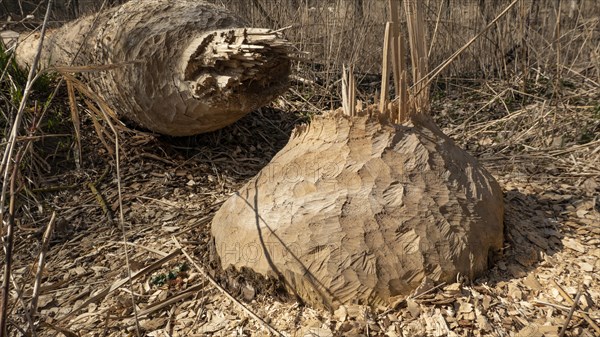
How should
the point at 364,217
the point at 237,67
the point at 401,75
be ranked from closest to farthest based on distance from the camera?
the point at 364,217, the point at 401,75, the point at 237,67

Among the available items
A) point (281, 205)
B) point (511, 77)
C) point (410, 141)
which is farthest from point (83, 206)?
point (511, 77)

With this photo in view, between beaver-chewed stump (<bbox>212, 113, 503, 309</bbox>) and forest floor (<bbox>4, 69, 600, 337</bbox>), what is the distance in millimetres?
82

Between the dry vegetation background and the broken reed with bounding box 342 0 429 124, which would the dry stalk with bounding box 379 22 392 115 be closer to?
the broken reed with bounding box 342 0 429 124

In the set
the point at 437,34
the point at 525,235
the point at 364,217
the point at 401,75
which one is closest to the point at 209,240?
the point at 364,217

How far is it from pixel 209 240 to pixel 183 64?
2.87 ft

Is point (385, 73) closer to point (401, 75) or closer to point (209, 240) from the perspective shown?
point (401, 75)

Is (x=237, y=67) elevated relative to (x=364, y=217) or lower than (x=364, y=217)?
elevated

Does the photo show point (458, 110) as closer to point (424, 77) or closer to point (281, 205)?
point (424, 77)

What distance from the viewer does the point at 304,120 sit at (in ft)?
11.8

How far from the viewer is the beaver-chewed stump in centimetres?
162

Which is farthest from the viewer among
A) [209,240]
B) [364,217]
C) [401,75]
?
[209,240]

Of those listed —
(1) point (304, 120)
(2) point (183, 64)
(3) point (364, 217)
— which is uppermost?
(2) point (183, 64)

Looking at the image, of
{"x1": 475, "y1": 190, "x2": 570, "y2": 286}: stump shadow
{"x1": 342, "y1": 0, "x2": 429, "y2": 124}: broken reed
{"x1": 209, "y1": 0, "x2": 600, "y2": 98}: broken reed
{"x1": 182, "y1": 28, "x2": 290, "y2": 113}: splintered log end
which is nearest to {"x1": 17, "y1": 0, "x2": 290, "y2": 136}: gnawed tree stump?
{"x1": 182, "y1": 28, "x2": 290, "y2": 113}: splintered log end

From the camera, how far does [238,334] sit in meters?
1.66
